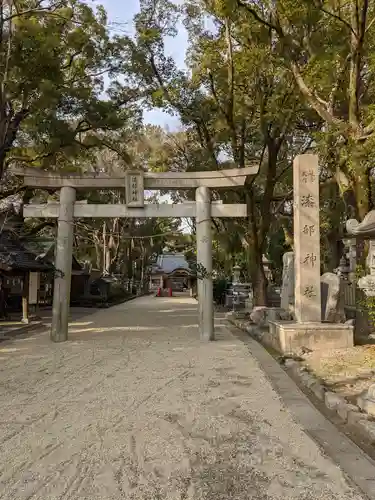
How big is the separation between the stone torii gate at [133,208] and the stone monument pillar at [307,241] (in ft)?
5.41

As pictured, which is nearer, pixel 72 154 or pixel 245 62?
pixel 245 62

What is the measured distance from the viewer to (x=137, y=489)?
347cm

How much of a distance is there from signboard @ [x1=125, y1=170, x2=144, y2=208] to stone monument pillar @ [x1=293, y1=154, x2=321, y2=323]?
387 centimetres

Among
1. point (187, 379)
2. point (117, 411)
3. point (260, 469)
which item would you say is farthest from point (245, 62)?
point (260, 469)

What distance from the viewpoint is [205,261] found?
38.3 feet

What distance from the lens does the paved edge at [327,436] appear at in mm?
3731

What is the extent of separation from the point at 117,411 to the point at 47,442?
118cm

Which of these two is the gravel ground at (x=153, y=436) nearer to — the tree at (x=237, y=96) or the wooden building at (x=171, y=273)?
the tree at (x=237, y=96)

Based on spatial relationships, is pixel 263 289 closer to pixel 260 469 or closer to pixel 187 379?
pixel 187 379

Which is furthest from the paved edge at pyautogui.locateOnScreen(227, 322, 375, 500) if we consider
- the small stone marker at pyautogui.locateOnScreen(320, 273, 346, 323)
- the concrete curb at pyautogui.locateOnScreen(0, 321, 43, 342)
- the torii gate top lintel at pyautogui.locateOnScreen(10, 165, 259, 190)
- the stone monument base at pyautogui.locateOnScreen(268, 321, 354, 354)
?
the concrete curb at pyautogui.locateOnScreen(0, 321, 43, 342)

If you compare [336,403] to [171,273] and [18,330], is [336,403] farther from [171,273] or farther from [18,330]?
[171,273]

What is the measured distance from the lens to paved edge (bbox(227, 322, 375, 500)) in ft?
12.2

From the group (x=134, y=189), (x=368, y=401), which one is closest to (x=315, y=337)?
(x=368, y=401)

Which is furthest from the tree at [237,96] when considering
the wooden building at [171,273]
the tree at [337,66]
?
the wooden building at [171,273]
